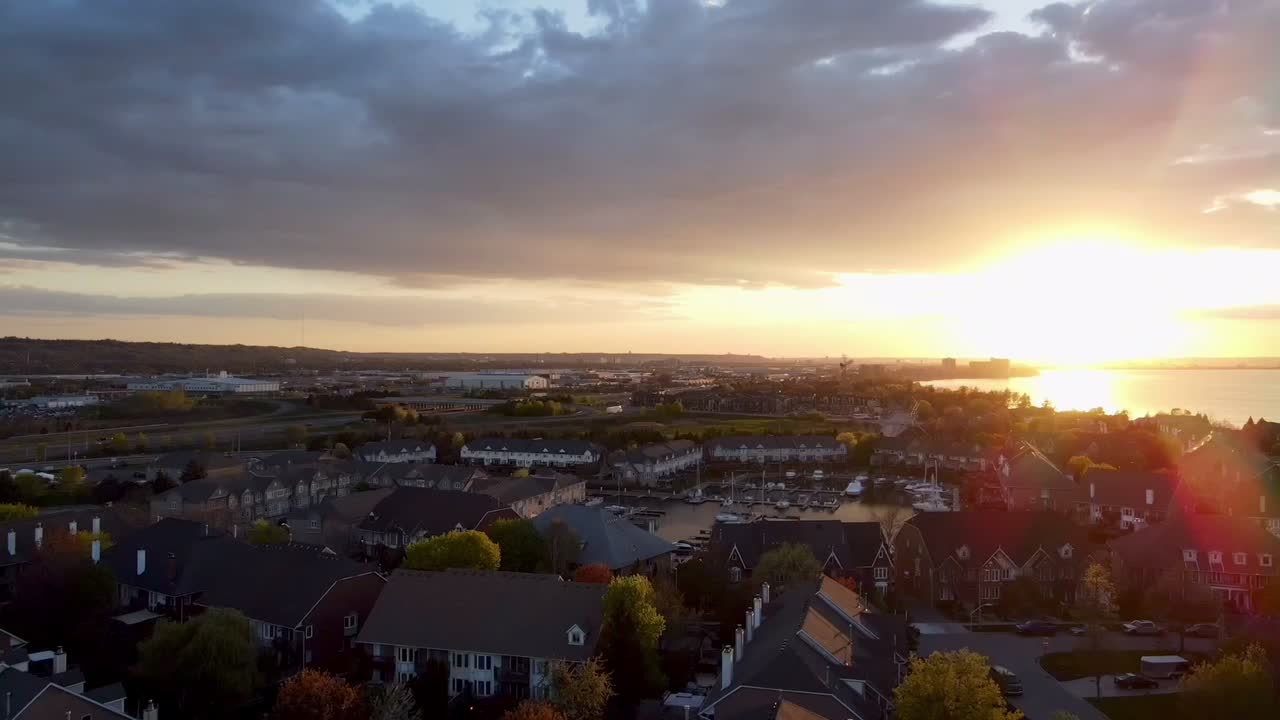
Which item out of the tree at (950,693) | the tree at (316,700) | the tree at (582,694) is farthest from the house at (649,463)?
the tree at (950,693)

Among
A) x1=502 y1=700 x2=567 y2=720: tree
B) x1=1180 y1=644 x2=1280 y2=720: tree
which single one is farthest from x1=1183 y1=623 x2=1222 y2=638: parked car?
x1=502 y1=700 x2=567 y2=720: tree

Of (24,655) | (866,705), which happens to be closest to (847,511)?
(866,705)

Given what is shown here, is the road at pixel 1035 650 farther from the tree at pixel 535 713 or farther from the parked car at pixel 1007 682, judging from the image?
the tree at pixel 535 713

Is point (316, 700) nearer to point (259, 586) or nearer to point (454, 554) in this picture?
point (259, 586)

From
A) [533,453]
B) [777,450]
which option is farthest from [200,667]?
[777,450]

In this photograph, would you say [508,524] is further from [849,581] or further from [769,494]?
[769,494]

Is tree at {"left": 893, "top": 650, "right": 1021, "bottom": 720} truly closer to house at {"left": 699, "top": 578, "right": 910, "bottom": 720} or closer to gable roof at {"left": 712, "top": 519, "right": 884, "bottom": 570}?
house at {"left": 699, "top": 578, "right": 910, "bottom": 720}
